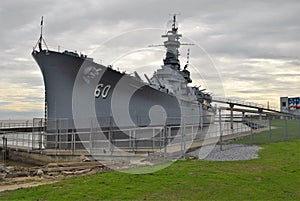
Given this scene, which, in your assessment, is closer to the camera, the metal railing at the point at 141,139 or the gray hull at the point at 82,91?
the metal railing at the point at 141,139

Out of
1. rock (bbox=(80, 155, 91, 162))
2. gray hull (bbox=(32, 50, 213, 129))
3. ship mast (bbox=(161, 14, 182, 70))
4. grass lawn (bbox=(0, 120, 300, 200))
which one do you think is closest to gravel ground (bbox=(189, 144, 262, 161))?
grass lawn (bbox=(0, 120, 300, 200))

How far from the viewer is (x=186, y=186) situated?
758 centimetres

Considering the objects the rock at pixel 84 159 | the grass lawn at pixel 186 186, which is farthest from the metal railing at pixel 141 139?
the grass lawn at pixel 186 186

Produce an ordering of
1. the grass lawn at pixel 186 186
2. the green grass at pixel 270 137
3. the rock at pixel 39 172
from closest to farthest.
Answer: the grass lawn at pixel 186 186, the rock at pixel 39 172, the green grass at pixel 270 137

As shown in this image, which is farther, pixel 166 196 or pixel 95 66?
pixel 95 66

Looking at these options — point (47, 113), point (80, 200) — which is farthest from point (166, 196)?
point (47, 113)

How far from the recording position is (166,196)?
6.85 metres

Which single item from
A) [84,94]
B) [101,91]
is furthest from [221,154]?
[84,94]

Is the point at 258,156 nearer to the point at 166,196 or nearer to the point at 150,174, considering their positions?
the point at 150,174

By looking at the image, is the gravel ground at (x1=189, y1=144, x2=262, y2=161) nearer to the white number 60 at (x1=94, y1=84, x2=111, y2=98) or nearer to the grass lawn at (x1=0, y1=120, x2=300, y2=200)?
the grass lawn at (x1=0, y1=120, x2=300, y2=200)

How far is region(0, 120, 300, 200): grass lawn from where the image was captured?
6.89 m

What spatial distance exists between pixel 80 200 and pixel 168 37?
116ft

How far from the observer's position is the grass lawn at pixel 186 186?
6.89m

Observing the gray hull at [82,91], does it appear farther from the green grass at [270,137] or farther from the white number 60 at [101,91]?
the green grass at [270,137]
